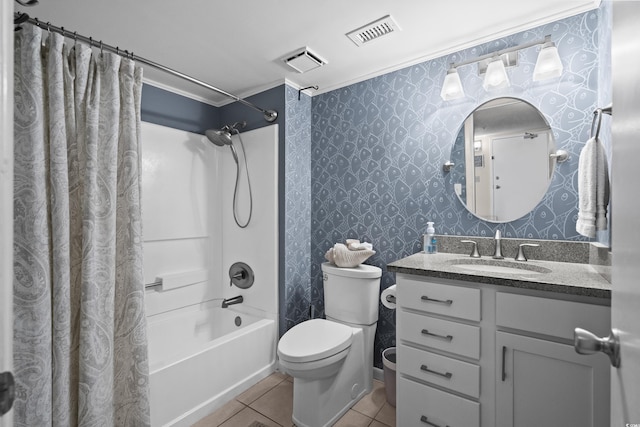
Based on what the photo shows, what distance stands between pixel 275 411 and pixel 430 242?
1.44 meters

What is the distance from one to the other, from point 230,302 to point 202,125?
1608 mm

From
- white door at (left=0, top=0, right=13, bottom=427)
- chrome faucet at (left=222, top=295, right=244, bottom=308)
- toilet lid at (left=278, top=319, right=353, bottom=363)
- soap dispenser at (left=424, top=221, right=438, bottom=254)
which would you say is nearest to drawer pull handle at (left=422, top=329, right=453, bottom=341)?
toilet lid at (left=278, top=319, right=353, bottom=363)

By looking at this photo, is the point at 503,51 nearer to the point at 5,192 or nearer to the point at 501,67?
the point at 501,67

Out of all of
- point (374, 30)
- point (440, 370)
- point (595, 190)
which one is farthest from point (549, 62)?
point (440, 370)

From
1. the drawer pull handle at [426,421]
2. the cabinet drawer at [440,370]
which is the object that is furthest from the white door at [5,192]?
the drawer pull handle at [426,421]

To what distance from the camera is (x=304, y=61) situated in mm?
2088

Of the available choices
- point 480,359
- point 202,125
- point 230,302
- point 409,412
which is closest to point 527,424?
point 480,359

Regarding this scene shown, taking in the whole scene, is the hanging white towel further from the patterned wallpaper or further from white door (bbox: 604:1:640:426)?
the patterned wallpaper

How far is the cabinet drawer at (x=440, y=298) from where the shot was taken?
4.29ft

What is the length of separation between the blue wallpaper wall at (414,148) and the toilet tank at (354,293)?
0.75ft

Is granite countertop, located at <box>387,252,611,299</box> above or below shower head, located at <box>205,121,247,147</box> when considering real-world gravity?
below

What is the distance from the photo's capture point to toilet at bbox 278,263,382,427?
166cm

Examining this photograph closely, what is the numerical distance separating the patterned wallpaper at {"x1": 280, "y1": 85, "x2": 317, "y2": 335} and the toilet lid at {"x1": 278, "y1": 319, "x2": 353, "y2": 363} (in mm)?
475

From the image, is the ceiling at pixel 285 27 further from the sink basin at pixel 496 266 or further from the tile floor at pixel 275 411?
the tile floor at pixel 275 411
